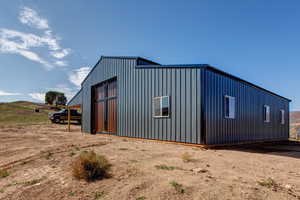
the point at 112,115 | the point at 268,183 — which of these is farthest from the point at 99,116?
the point at 268,183

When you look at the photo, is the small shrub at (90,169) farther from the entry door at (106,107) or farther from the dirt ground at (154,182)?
the entry door at (106,107)

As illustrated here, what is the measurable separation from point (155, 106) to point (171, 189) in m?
6.26

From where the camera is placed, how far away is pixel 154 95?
9.22 m

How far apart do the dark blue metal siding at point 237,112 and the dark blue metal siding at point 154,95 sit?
49 cm

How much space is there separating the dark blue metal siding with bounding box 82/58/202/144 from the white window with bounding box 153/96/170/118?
199 millimetres

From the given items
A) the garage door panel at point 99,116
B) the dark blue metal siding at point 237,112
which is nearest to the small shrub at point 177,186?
the dark blue metal siding at point 237,112

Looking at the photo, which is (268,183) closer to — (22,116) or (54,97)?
(22,116)

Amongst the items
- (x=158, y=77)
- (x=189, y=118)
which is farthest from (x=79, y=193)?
(x=158, y=77)

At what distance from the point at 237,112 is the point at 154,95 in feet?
15.9

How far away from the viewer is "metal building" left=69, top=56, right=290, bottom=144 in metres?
7.80

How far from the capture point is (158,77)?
9133 mm

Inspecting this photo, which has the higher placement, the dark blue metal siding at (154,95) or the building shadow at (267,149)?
the dark blue metal siding at (154,95)

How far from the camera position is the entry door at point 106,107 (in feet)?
39.8

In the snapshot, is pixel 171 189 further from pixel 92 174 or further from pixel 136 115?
pixel 136 115
